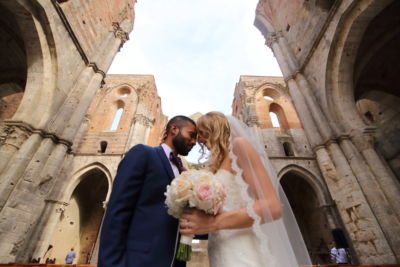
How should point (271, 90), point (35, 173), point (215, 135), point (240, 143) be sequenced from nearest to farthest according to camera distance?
point (240, 143)
point (215, 135)
point (35, 173)
point (271, 90)

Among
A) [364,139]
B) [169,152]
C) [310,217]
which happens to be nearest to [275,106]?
[310,217]

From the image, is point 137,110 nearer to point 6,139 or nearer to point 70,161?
point 70,161

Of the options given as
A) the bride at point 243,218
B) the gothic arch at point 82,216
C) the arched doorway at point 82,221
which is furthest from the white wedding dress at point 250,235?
the arched doorway at point 82,221

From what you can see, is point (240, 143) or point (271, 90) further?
point (271, 90)

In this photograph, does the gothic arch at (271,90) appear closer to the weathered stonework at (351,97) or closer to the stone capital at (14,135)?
the weathered stonework at (351,97)

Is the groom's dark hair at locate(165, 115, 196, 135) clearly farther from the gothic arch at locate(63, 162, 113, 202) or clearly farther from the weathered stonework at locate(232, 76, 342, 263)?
the weathered stonework at locate(232, 76, 342, 263)

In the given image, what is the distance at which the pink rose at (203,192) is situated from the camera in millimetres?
1118

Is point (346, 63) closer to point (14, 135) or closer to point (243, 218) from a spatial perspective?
point (243, 218)

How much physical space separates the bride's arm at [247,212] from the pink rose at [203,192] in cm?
19

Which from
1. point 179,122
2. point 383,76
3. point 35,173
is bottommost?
point 179,122

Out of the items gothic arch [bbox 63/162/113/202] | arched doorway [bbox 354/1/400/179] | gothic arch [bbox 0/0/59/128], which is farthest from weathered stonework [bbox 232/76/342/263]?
gothic arch [bbox 0/0/59/128]

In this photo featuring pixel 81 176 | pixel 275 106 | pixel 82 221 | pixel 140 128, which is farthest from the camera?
pixel 275 106

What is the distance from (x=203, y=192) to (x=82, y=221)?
16.4m

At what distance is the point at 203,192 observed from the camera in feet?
3.67
